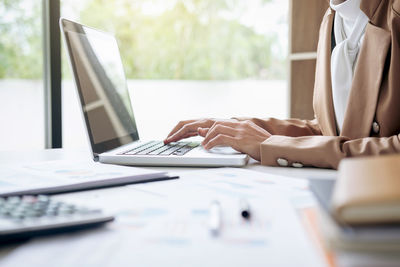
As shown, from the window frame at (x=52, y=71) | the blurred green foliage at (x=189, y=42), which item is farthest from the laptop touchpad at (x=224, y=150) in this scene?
the blurred green foliage at (x=189, y=42)

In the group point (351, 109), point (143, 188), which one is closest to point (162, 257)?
point (143, 188)

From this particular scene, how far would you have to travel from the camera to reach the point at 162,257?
42 cm

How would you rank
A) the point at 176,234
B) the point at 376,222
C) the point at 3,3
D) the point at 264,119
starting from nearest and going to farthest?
the point at 376,222, the point at 176,234, the point at 264,119, the point at 3,3

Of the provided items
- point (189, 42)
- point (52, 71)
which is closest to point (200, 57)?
point (189, 42)

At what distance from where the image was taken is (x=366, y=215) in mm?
364

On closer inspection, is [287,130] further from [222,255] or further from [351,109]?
[222,255]

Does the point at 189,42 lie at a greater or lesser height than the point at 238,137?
greater

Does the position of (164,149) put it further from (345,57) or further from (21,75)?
(21,75)

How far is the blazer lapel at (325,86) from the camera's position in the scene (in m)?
1.38

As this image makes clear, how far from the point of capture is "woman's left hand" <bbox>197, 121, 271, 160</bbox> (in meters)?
1.03

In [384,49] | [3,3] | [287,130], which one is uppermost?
[3,3]

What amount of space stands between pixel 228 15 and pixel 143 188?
3.15m

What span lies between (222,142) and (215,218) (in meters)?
0.54

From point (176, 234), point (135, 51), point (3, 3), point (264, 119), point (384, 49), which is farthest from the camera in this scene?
point (135, 51)
